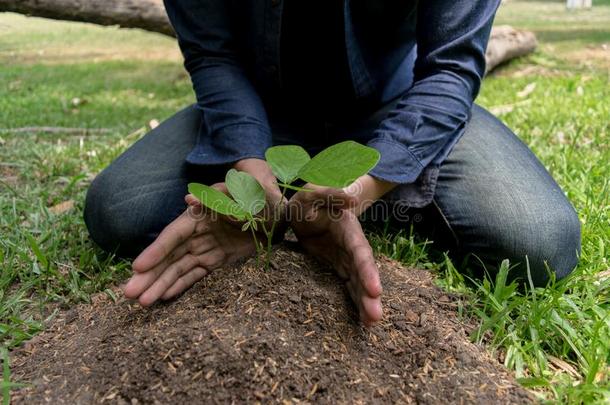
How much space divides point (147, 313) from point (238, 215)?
0.27 metres

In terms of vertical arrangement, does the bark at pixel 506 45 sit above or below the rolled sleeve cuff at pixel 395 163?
below

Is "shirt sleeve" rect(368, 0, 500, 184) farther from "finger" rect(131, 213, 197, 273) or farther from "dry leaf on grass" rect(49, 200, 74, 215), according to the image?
"dry leaf on grass" rect(49, 200, 74, 215)

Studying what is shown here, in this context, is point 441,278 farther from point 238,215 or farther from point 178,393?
point 178,393

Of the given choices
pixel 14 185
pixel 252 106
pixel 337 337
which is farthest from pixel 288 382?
pixel 14 185

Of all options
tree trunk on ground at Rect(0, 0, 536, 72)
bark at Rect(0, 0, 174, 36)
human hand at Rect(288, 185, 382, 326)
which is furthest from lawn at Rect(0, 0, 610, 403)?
bark at Rect(0, 0, 174, 36)

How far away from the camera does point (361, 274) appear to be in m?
0.97

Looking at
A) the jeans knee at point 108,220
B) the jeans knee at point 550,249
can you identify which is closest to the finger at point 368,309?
the jeans knee at point 550,249

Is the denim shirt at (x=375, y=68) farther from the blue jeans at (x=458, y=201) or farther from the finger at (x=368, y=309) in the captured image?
the finger at (x=368, y=309)

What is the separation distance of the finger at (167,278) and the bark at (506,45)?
3.23 metres

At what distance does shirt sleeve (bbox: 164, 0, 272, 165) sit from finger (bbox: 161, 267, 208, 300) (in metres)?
0.29

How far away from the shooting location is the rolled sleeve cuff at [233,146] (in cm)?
130

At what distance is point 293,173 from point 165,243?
29cm

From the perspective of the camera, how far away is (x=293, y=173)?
0.99 metres

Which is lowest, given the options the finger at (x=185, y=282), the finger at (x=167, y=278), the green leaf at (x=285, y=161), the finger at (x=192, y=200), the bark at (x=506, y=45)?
the bark at (x=506, y=45)
